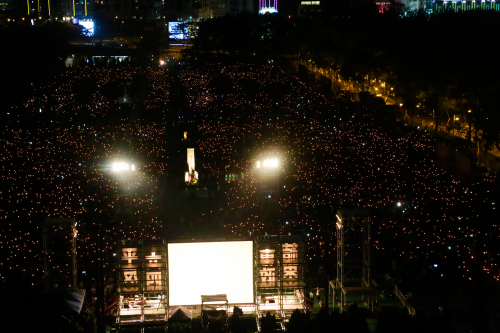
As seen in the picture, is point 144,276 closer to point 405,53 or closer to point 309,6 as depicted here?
point 405,53

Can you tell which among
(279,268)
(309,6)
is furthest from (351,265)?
(309,6)

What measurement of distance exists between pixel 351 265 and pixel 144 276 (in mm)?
3251

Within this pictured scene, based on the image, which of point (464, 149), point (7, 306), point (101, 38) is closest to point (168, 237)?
point (7, 306)

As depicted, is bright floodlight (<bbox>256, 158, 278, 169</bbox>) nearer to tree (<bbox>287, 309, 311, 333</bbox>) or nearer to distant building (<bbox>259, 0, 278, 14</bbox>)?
tree (<bbox>287, 309, 311, 333</bbox>)

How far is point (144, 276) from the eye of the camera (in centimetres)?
1044

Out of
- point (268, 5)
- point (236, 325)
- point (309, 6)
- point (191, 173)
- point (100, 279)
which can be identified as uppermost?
point (268, 5)

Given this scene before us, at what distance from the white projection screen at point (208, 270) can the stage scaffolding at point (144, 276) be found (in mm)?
154

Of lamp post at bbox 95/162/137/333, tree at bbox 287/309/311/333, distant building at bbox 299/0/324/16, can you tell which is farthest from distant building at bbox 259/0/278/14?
tree at bbox 287/309/311/333

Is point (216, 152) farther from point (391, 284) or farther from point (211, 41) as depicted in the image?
point (211, 41)

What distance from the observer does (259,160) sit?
16141 mm

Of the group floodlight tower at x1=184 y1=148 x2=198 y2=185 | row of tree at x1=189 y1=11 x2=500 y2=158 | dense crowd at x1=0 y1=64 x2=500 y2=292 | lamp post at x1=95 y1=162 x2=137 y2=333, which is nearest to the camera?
lamp post at x1=95 y1=162 x2=137 y2=333

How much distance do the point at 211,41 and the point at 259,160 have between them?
29.6m

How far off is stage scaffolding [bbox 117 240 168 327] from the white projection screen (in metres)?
0.15

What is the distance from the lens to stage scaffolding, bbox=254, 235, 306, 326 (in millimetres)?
10492
